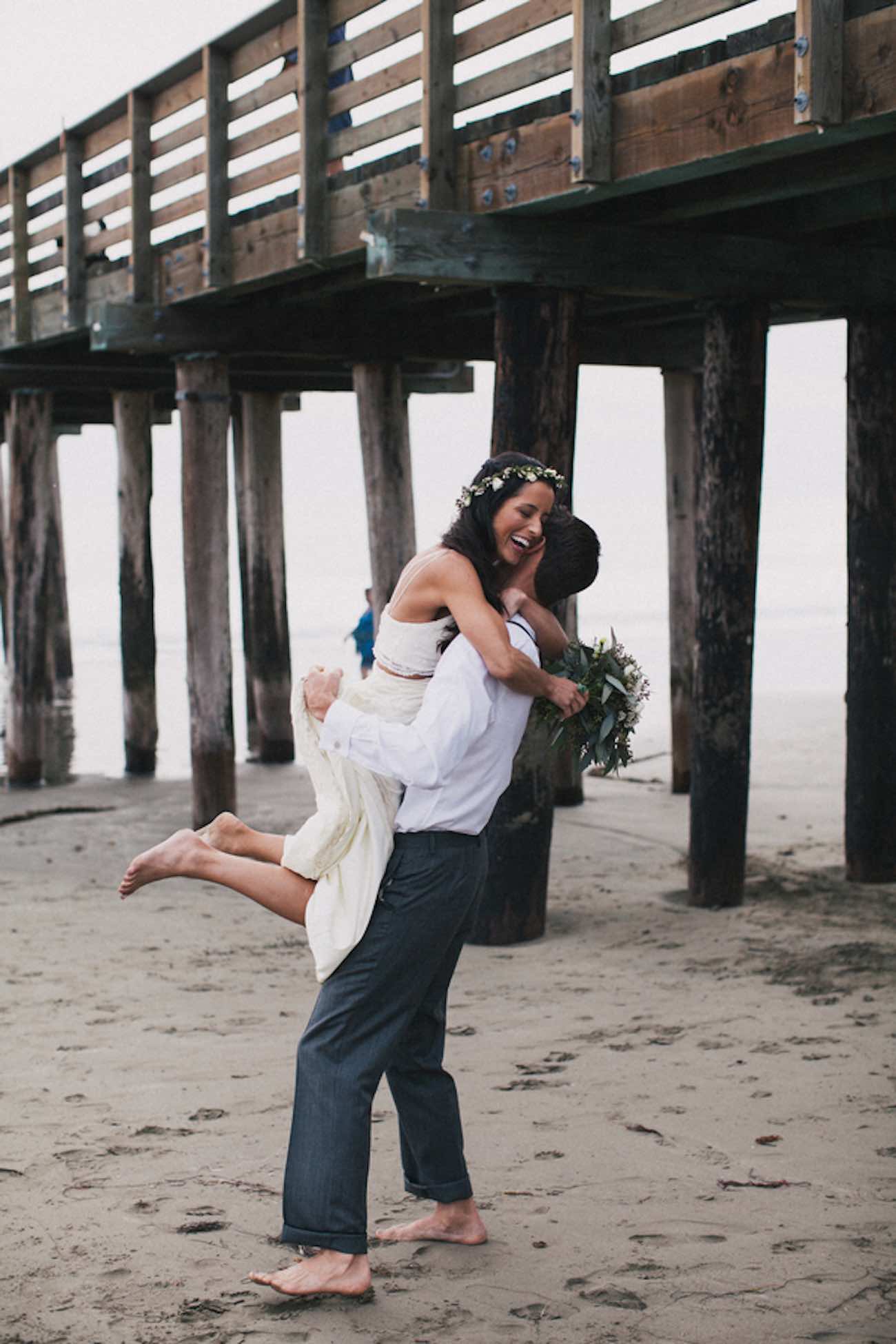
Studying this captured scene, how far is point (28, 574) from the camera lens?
13.6 m


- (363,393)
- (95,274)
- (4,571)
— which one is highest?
(95,274)

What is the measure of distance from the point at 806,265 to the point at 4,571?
42.1 feet

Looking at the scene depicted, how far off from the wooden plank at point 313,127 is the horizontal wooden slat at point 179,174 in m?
1.50

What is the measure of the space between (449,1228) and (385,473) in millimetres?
7513

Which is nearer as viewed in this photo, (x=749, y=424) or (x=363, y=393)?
(x=749, y=424)

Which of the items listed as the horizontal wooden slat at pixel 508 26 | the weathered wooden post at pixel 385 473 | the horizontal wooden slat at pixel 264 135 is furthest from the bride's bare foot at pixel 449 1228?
the weathered wooden post at pixel 385 473

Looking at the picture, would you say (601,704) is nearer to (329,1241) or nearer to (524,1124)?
(329,1241)

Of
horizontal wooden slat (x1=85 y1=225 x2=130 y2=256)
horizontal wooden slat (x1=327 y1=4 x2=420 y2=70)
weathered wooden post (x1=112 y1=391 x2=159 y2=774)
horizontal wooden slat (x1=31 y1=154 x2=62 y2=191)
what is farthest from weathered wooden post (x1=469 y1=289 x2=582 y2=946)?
weathered wooden post (x1=112 y1=391 x2=159 y2=774)

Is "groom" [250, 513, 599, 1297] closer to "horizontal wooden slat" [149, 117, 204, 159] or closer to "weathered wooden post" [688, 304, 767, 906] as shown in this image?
"weathered wooden post" [688, 304, 767, 906]

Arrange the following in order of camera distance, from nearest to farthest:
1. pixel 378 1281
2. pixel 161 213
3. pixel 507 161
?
pixel 378 1281
pixel 507 161
pixel 161 213

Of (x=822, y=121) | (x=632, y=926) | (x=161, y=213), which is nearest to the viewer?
(x=822, y=121)

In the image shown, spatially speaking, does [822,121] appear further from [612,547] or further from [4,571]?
[612,547]

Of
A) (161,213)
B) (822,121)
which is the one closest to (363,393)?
(161,213)

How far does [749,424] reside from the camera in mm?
8125
